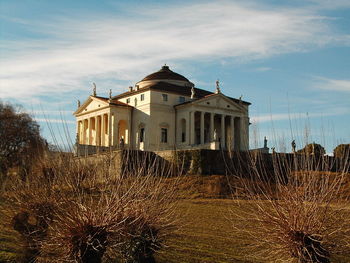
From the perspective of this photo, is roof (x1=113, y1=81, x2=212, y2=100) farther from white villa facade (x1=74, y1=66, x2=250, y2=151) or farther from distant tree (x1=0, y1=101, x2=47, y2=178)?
distant tree (x1=0, y1=101, x2=47, y2=178)

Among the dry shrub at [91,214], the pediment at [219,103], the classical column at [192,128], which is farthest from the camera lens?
the pediment at [219,103]

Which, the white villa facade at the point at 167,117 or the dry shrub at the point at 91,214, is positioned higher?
the white villa facade at the point at 167,117

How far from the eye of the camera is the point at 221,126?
6153cm

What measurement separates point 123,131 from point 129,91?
6563 millimetres

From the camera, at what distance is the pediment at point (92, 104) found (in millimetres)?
61162

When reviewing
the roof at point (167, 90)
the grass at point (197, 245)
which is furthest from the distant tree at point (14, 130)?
the grass at point (197, 245)

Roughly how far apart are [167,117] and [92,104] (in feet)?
40.7

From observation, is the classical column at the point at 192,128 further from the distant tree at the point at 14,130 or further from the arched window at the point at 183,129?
the distant tree at the point at 14,130

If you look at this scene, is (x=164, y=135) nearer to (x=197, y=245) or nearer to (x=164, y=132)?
(x=164, y=132)

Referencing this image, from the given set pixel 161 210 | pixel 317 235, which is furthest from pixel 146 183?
pixel 317 235

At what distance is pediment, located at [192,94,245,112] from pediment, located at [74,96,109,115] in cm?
1319

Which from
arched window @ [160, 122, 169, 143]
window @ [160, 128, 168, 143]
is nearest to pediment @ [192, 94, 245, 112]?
arched window @ [160, 122, 169, 143]

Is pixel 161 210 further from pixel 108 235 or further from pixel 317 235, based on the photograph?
pixel 317 235

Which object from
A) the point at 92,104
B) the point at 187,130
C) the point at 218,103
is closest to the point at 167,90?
the point at 187,130
